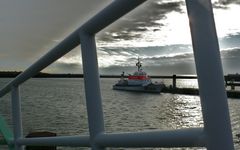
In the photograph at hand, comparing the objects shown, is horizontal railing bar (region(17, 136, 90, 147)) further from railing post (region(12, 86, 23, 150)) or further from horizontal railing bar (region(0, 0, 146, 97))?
horizontal railing bar (region(0, 0, 146, 97))

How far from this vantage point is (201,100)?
0.82 metres

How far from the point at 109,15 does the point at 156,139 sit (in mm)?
389

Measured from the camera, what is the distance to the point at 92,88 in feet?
4.14

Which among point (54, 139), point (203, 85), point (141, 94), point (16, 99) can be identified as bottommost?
point (54, 139)

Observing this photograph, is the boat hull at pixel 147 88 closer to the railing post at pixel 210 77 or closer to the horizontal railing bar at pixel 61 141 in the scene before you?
the horizontal railing bar at pixel 61 141

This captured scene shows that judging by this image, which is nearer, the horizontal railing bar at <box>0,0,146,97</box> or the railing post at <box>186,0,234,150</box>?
the railing post at <box>186,0,234,150</box>

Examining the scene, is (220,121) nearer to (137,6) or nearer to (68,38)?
(137,6)

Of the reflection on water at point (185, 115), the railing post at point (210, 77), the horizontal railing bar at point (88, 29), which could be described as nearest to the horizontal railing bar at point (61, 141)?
the horizontal railing bar at point (88, 29)

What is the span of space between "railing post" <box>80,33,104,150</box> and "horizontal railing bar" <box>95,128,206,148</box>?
35mm

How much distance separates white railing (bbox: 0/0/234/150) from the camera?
0.78 m

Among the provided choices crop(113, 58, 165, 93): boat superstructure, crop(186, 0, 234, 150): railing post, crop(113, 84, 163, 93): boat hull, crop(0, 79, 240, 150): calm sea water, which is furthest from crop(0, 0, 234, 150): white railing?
crop(113, 84, 163, 93): boat hull

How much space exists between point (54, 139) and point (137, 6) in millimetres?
995

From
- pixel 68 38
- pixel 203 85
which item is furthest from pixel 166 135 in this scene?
pixel 68 38

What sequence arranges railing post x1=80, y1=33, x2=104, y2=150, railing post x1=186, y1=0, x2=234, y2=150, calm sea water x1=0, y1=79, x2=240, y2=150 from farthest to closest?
calm sea water x1=0, y1=79, x2=240, y2=150 → railing post x1=80, y1=33, x2=104, y2=150 → railing post x1=186, y1=0, x2=234, y2=150
